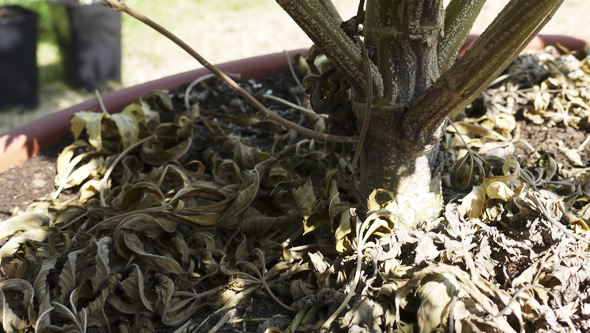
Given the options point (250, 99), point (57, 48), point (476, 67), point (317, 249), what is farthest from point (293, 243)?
point (57, 48)

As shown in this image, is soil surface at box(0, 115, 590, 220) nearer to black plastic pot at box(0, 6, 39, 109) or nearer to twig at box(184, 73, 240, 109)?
twig at box(184, 73, 240, 109)

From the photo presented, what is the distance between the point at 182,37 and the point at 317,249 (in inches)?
107

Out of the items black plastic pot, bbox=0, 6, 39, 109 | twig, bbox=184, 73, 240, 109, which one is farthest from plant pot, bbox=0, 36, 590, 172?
black plastic pot, bbox=0, 6, 39, 109

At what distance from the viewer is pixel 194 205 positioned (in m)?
1.13

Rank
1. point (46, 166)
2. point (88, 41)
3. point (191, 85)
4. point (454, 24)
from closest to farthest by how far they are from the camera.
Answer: point (454, 24) < point (46, 166) < point (191, 85) < point (88, 41)

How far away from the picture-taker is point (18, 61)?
2955mm

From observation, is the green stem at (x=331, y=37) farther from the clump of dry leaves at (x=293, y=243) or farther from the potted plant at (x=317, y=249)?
the clump of dry leaves at (x=293, y=243)

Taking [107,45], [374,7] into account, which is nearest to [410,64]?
[374,7]

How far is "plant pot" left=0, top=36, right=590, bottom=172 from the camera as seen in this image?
4.50 ft

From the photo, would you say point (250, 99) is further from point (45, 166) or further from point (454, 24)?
point (45, 166)

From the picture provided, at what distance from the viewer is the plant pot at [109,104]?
1.37 meters

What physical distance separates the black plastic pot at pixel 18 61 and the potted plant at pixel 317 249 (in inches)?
81.2

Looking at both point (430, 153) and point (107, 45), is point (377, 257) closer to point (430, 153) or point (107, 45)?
point (430, 153)

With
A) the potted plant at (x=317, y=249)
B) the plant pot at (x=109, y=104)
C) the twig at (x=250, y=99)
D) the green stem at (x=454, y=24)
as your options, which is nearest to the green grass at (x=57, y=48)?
the plant pot at (x=109, y=104)
